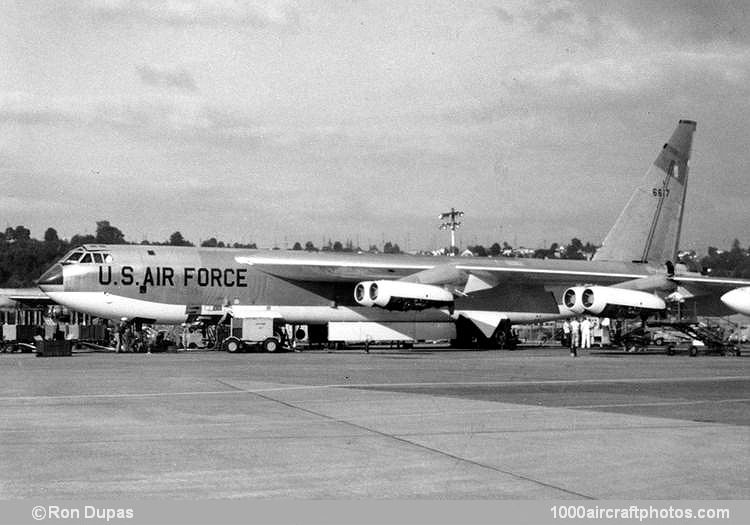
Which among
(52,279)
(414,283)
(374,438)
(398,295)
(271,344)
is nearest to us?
(374,438)

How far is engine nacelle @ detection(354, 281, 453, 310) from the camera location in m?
37.7

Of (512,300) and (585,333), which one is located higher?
(512,300)

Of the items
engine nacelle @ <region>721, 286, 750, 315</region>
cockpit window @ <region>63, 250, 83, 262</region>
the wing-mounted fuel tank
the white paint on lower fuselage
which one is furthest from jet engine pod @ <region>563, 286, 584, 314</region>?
cockpit window @ <region>63, 250, 83, 262</region>

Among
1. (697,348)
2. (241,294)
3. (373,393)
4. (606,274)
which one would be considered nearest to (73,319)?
(241,294)

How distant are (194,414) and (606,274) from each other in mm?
34561

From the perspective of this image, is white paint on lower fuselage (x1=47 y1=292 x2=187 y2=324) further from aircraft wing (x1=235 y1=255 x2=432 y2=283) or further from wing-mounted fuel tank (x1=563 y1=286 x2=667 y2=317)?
wing-mounted fuel tank (x1=563 y1=286 x2=667 y2=317)

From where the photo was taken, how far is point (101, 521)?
6.53 m

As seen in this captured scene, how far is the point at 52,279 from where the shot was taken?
1452 inches

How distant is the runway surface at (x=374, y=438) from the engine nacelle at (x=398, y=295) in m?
16.9

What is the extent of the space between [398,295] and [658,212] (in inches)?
650

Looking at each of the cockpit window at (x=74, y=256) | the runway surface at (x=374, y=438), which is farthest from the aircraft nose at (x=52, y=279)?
the runway surface at (x=374, y=438)

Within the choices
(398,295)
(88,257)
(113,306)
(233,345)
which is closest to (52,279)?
A: (88,257)

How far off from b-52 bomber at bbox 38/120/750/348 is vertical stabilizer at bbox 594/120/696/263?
0.17 feet

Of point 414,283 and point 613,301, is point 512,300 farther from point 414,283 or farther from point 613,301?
point 613,301
